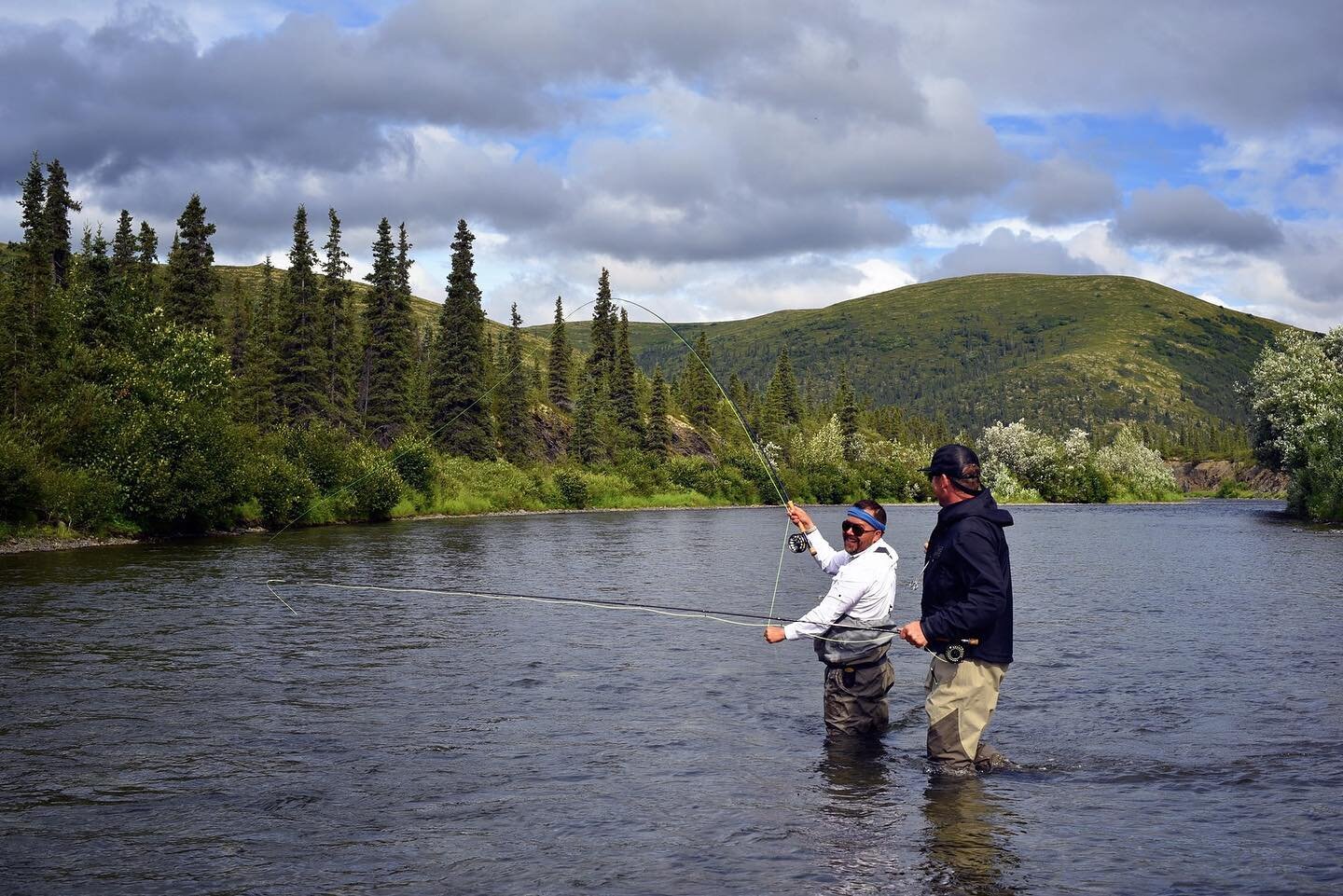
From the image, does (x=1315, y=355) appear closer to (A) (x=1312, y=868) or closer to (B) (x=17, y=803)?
(A) (x=1312, y=868)

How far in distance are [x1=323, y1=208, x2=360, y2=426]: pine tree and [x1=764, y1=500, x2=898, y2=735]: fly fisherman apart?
254 ft

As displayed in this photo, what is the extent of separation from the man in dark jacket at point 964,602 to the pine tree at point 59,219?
88.6 metres

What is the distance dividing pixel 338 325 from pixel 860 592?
84.1 metres

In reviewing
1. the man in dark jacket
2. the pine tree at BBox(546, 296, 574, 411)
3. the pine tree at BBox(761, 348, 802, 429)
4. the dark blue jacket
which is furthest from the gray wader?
the pine tree at BBox(761, 348, 802, 429)

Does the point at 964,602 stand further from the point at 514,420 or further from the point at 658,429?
the point at 658,429

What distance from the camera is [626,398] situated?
108 meters

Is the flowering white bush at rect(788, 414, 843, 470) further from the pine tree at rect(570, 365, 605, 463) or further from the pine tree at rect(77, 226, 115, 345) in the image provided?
the pine tree at rect(77, 226, 115, 345)

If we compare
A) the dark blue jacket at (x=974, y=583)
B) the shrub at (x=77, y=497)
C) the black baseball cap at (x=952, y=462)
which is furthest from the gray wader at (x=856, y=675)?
the shrub at (x=77, y=497)

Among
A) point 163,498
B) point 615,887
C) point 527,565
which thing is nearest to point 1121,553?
point 527,565

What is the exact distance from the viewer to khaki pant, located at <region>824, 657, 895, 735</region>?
11406 millimetres

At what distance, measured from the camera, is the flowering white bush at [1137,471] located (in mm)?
132962

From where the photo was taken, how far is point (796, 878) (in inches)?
308

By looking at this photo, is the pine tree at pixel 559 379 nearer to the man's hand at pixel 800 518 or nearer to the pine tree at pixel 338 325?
the pine tree at pixel 338 325

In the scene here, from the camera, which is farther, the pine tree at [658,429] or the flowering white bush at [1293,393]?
the pine tree at [658,429]
